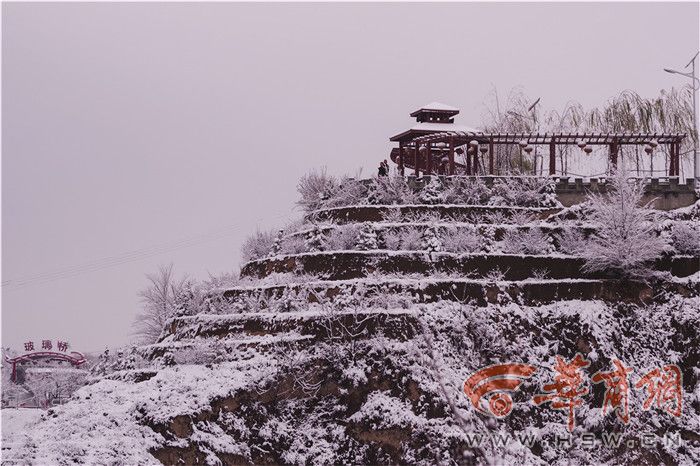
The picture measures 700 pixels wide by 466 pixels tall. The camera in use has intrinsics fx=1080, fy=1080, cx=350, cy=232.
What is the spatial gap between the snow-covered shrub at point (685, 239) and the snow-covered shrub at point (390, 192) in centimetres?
1040

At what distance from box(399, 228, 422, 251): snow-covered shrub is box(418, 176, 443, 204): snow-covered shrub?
287 centimetres

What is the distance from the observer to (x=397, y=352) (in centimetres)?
3578

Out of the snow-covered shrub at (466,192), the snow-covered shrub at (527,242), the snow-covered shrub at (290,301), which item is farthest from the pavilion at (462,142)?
the snow-covered shrub at (290,301)

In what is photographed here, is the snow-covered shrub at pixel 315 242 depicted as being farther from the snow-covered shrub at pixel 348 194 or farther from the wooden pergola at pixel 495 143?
the wooden pergola at pixel 495 143

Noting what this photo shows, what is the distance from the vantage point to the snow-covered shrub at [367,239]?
40.7 metres

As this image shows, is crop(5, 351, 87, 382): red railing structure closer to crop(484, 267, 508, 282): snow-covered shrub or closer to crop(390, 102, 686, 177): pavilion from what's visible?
crop(390, 102, 686, 177): pavilion

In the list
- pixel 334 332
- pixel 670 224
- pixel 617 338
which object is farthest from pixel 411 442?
pixel 670 224

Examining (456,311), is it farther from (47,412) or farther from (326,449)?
(47,412)

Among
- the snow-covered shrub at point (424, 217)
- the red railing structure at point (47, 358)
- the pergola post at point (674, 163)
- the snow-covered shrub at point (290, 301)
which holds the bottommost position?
the red railing structure at point (47, 358)

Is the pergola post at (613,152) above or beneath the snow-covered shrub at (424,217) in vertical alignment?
above

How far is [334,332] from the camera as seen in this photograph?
36.8 metres

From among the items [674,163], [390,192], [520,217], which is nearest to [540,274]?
[520,217]

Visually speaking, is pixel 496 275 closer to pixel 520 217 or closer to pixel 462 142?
pixel 520 217

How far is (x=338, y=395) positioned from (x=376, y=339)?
2.41m
